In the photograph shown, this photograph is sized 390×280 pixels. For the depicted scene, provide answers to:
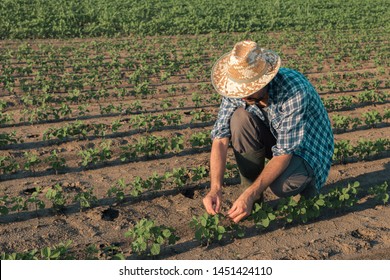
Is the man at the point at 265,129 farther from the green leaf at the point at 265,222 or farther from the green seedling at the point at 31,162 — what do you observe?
the green seedling at the point at 31,162

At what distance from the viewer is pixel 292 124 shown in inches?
177

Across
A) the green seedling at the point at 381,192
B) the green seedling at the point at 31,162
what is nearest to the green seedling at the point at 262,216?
the green seedling at the point at 381,192

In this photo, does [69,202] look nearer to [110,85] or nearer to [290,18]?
[110,85]

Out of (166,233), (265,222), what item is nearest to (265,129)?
(265,222)

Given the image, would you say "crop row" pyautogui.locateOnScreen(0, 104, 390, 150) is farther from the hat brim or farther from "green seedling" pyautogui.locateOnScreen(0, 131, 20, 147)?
the hat brim

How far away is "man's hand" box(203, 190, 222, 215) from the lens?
4.30m

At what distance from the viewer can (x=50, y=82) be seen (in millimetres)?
9617

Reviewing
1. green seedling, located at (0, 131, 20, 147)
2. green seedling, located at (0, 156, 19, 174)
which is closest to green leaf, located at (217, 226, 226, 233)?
green seedling, located at (0, 156, 19, 174)

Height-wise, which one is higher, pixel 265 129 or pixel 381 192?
pixel 265 129

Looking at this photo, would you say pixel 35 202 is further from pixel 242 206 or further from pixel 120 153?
pixel 242 206

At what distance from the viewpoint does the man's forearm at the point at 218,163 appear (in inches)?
176

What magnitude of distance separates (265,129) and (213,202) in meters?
0.92

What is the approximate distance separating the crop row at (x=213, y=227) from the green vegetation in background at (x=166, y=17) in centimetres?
1102
